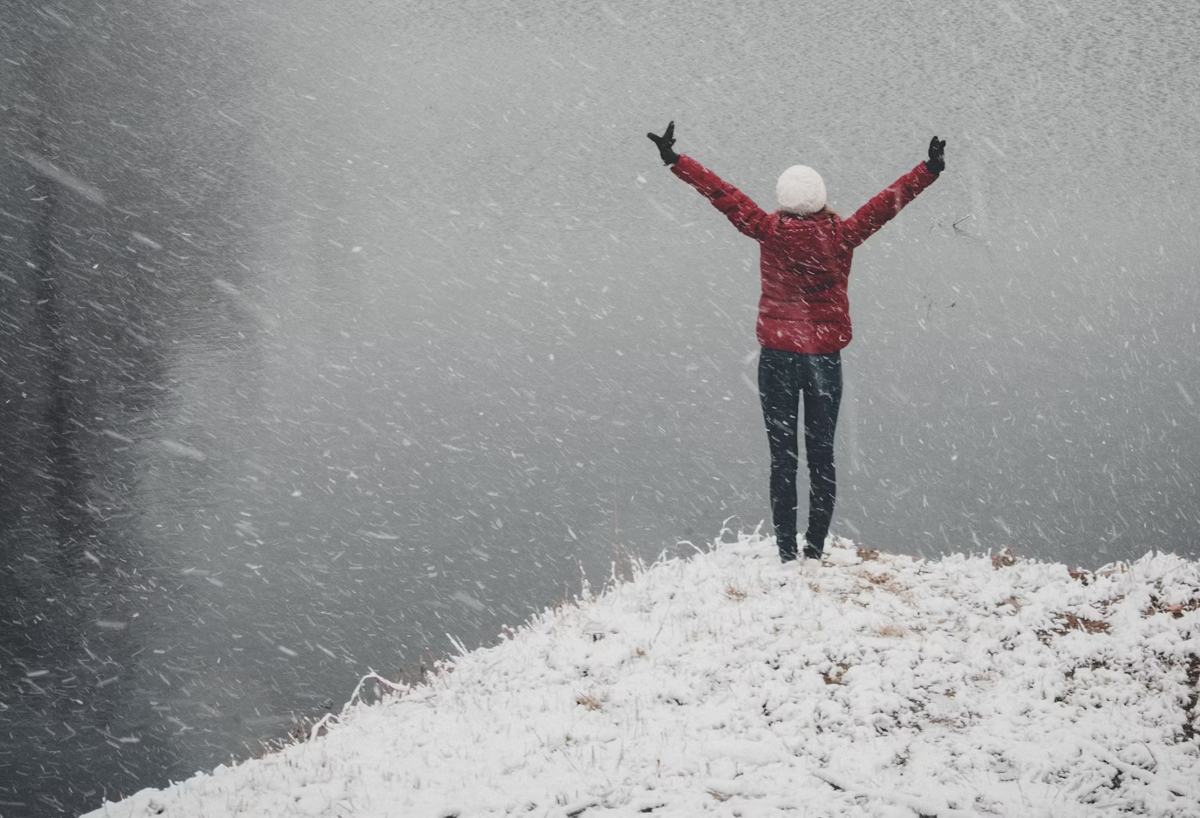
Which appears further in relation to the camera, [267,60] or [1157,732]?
[267,60]

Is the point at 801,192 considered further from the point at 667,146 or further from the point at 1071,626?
the point at 1071,626

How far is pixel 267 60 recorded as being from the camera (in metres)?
32.4

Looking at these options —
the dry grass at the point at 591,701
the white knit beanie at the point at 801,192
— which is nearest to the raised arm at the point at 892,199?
the white knit beanie at the point at 801,192

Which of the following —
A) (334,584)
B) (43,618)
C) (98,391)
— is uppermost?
(98,391)

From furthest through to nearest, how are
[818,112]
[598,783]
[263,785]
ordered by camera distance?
[818,112] → [263,785] → [598,783]

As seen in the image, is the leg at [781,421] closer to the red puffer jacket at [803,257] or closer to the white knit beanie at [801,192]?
the red puffer jacket at [803,257]

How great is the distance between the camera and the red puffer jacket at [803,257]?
5332 millimetres

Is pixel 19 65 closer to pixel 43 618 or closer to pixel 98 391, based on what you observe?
pixel 98 391

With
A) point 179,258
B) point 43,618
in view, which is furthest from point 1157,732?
point 179,258

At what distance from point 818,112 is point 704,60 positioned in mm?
4402

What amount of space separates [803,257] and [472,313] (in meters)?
22.9

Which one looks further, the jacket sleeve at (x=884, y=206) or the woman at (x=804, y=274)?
the woman at (x=804, y=274)

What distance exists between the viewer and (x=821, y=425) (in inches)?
219

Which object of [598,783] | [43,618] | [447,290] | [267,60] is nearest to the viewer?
[598,783]
